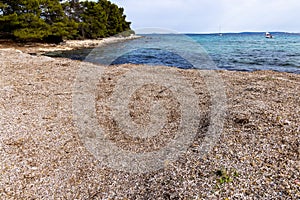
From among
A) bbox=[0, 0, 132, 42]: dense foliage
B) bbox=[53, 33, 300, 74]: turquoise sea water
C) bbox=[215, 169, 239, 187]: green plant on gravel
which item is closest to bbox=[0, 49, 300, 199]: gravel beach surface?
bbox=[215, 169, 239, 187]: green plant on gravel

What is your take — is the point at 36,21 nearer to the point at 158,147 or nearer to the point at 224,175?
the point at 158,147

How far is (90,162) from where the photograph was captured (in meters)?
5.35

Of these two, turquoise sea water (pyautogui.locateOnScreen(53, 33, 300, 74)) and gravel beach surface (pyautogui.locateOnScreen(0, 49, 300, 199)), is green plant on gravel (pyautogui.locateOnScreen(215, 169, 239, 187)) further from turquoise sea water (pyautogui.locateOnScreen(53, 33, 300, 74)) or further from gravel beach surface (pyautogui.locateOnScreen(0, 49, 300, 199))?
turquoise sea water (pyautogui.locateOnScreen(53, 33, 300, 74))

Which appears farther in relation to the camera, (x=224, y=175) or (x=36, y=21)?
(x=36, y=21)

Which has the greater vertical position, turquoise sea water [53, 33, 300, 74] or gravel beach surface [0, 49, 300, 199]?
turquoise sea water [53, 33, 300, 74]

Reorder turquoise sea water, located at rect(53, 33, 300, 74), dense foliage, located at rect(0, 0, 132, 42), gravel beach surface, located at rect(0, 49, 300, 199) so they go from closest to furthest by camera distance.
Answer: gravel beach surface, located at rect(0, 49, 300, 199) → turquoise sea water, located at rect(53, 33, 300, 74) → dense foliage, located at rect(0, 0, 132, 42)

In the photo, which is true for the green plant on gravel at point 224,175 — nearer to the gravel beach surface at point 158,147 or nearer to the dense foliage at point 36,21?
the gravel beach surface at point 158,147

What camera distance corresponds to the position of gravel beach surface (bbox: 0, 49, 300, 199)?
13.8ft

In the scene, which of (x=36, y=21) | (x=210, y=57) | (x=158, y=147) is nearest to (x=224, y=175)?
(x=158, y=147)

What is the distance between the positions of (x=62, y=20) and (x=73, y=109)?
99.5 ft

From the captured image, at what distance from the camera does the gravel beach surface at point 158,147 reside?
13.8ft

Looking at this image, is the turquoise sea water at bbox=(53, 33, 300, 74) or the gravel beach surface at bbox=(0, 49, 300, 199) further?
A: the turquoise sea water at bbox=(53, 33, 300, 74)

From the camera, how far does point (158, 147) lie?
5.93 m

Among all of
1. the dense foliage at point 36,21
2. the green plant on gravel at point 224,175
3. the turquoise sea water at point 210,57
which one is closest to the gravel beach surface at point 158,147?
the green plant on gravel at point 224,175
